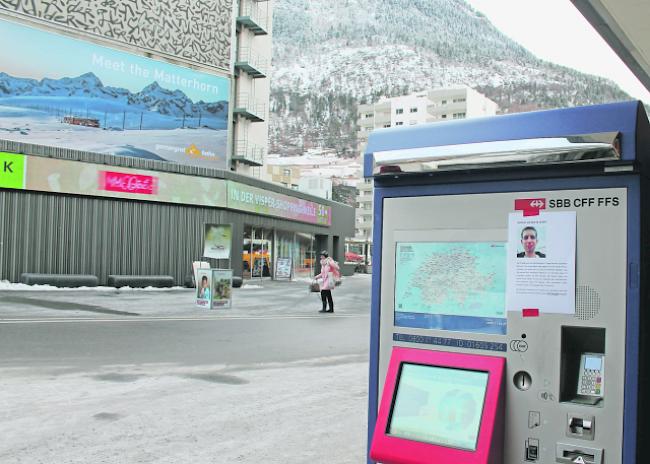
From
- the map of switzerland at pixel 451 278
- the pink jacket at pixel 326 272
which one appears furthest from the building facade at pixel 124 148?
the map of switzerland at pixel 451 278

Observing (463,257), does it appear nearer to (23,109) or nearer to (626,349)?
(626,349)

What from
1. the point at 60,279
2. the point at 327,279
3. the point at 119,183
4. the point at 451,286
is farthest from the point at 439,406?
the point at 119,183

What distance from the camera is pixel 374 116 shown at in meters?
140

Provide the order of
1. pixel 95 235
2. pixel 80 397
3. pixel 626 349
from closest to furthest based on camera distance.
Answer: pixel 626 349 → pixel 80 397 → pixel 95 235

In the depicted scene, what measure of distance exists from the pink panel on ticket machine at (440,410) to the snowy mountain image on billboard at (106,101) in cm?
2734

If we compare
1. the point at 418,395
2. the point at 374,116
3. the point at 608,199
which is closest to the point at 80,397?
the point at 418,395

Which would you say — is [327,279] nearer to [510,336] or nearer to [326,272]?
[326,272]

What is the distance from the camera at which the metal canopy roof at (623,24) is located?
21.5 ft

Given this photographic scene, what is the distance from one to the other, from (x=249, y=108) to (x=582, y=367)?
140 ft

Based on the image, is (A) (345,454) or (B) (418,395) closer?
(B) (418,395)

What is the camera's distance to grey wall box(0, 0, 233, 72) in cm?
2925

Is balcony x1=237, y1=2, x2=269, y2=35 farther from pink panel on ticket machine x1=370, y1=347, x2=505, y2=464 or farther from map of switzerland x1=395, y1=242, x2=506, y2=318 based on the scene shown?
pink panel on ticket machine x1=370, y1=347, x2=505, y2=464

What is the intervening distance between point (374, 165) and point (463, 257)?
678 millimetres

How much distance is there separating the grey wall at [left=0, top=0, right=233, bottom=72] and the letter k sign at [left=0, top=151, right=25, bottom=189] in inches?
288
